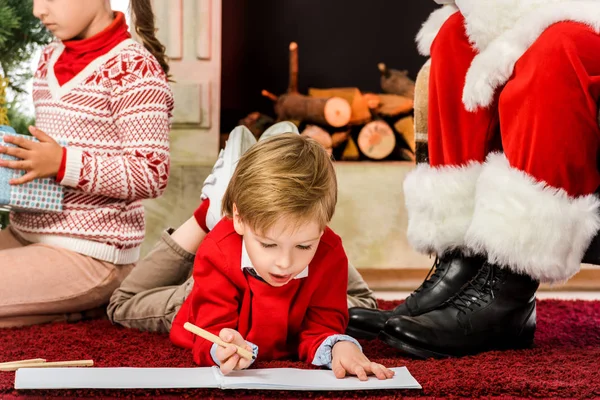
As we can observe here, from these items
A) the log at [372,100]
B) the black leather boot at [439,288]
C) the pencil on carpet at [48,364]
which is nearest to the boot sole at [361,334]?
the black leather boot at [439,288]

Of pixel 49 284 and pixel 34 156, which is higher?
pixel 34 156

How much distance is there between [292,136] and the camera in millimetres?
1112

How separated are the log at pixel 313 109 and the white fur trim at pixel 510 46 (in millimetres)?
1405

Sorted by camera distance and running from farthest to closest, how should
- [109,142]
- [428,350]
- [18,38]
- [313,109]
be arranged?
1. [313,109]
2. [18,38]
3. [109,142]
4. [428,350]

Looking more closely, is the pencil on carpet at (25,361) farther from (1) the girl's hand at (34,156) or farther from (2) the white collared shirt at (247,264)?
(1) the girl's hand at (34,156)

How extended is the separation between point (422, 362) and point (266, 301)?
24 cm

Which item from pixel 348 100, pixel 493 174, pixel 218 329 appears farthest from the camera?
pixel 348 100

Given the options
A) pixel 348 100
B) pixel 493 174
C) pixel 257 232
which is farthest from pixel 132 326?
pixel 348 100

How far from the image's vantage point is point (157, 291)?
1483 millimetres

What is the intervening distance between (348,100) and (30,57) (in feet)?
3.44

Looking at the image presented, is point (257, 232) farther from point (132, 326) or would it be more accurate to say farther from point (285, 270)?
point (132, 326)

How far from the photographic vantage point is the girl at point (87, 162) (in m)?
1.48

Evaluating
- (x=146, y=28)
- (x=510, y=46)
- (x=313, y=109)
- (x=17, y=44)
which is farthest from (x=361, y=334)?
(x=313, y=109)

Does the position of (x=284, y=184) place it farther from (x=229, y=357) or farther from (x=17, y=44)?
(x=17, y=44)
